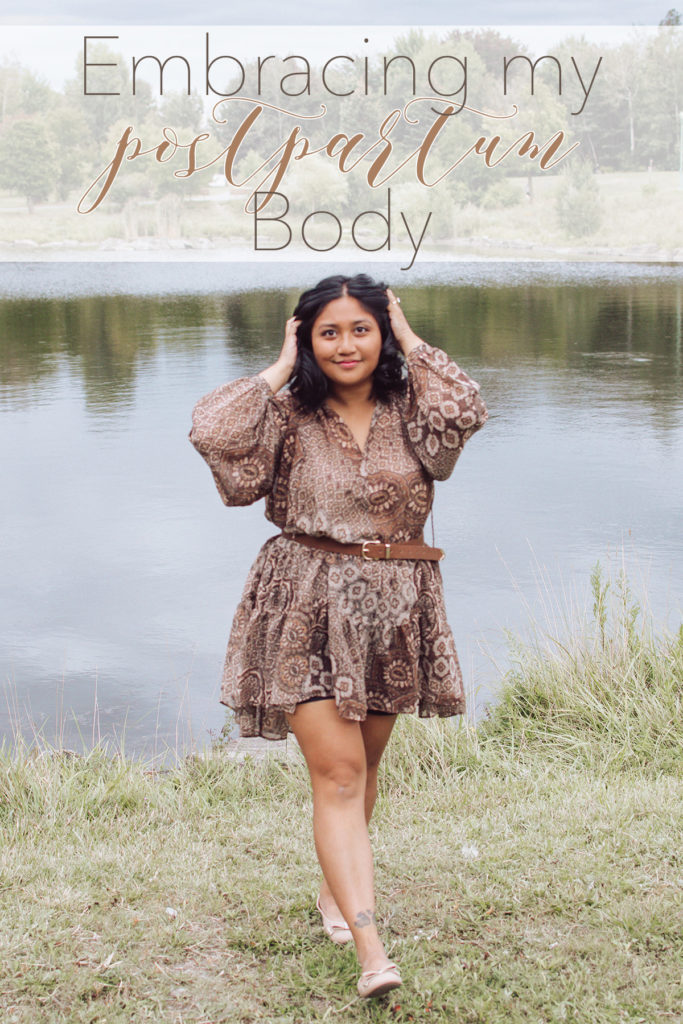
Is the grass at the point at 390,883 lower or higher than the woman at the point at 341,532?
lower

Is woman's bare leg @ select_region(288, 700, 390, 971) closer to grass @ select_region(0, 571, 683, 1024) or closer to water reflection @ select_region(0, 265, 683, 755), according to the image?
grass @ select_region(0, 571, 683, 1024)

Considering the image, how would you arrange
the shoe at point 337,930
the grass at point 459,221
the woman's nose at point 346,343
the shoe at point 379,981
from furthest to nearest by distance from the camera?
the grass at point 459,221, the shoe at point 337,930, the woman's nose at point 346,343, the shoe at point 379,981

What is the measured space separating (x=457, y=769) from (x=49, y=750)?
183 centimetres

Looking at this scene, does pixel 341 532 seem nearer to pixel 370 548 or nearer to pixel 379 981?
pixel 370 548

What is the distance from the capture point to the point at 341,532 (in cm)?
323

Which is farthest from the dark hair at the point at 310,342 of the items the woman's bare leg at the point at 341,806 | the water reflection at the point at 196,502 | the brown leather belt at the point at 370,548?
the water reflection at the point at 196,502

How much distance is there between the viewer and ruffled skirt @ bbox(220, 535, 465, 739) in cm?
320

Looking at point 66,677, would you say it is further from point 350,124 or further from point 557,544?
point 350,124

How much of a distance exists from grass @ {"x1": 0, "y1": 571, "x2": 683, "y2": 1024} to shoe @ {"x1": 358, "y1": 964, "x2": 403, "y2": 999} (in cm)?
15

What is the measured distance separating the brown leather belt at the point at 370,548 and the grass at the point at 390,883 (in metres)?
1.12

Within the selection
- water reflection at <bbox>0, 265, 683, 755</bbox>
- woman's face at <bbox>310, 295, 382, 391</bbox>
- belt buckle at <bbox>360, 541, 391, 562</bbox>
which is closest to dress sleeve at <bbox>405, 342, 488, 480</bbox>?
woman's face at <bbox>310, 295, 382, 391</bbox>

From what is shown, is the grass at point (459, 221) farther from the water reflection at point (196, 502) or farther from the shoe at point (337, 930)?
the shoe at point (337, 930)

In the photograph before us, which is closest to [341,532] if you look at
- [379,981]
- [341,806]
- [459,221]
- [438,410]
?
[438,410]

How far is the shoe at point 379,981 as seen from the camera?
9.85ft
